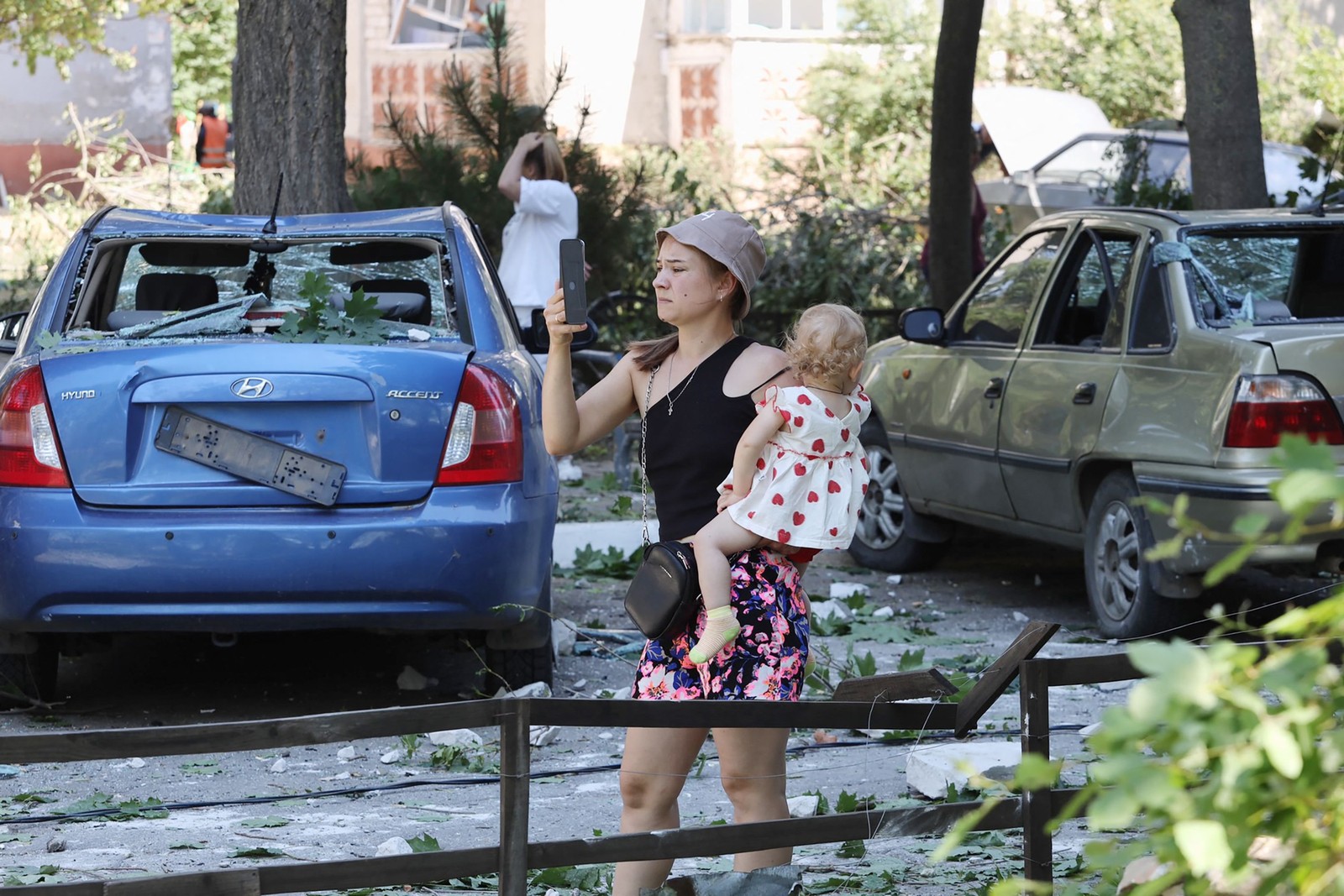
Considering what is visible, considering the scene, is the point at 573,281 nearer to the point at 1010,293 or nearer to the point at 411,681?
the point at 411,681

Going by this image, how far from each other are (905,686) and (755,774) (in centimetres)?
34

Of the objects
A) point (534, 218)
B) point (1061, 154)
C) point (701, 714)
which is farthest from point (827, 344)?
point (1061, 154)

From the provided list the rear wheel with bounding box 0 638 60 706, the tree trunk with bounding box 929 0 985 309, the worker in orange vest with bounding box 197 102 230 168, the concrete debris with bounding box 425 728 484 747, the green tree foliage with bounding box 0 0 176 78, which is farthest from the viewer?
the worker in orange vest with bounding box 197 102 230 168

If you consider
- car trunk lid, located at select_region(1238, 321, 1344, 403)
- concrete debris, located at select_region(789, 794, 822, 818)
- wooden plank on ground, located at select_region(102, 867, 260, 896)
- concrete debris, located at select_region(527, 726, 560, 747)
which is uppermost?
car trunk lid, located at select_region(1238, 321, 1344, 403)

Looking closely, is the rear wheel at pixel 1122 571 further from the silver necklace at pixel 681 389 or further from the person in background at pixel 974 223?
the person in background at pixel 974 223

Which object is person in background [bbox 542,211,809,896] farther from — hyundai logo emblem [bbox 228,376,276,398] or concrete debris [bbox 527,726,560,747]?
concrete debris [bbox 527,726,560,747]

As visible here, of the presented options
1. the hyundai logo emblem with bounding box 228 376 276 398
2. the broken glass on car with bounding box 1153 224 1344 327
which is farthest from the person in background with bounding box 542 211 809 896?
the broken glass on car with bounding box 1153 224 1344 327

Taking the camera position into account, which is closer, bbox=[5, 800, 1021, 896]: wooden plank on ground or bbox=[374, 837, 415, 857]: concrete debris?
bbox=[5, 800, 1021, 896]: wooden plank on ground

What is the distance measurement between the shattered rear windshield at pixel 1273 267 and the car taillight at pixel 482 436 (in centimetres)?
288

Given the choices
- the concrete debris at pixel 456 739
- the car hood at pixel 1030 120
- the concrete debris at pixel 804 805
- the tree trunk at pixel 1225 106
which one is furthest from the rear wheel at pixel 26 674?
the car hood at pixel 1030 120

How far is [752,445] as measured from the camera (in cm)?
354

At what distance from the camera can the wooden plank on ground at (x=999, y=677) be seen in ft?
11.4

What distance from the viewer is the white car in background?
1780cm

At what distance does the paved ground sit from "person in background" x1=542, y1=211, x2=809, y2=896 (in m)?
0.87
